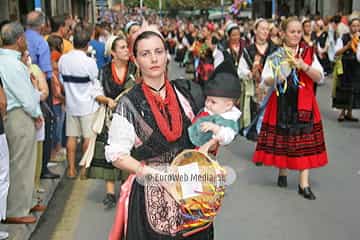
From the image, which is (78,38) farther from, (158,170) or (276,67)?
(158,170)

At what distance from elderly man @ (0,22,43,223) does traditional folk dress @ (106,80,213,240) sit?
2205 mm

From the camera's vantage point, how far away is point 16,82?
487 centimetres

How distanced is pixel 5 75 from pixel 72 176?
256cm

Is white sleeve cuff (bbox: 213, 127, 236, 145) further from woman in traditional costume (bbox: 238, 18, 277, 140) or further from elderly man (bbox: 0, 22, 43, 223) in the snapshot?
woman in traditional costume (bbox: 238, 18, 277, 140)

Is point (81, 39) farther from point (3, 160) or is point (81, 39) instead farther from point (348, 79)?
point (348, 79)

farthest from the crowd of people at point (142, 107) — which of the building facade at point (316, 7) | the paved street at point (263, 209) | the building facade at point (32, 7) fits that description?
the building facade at point (316, 7)

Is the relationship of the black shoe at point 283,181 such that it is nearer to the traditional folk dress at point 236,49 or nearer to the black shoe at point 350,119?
the traditional folk dress at point 236,49

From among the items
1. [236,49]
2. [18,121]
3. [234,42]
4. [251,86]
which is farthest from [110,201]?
[234,42]

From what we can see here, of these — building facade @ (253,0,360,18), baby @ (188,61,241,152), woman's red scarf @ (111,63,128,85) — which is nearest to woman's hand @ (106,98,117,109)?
woman's red scarf @ (111,63,128,85)

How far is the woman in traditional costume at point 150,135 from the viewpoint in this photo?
2.86 m

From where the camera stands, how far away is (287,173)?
275 inches

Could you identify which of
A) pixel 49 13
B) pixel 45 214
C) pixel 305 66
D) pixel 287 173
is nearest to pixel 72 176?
pixel 45 214

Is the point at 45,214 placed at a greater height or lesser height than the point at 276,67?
lesser

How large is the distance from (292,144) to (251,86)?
2.56m
